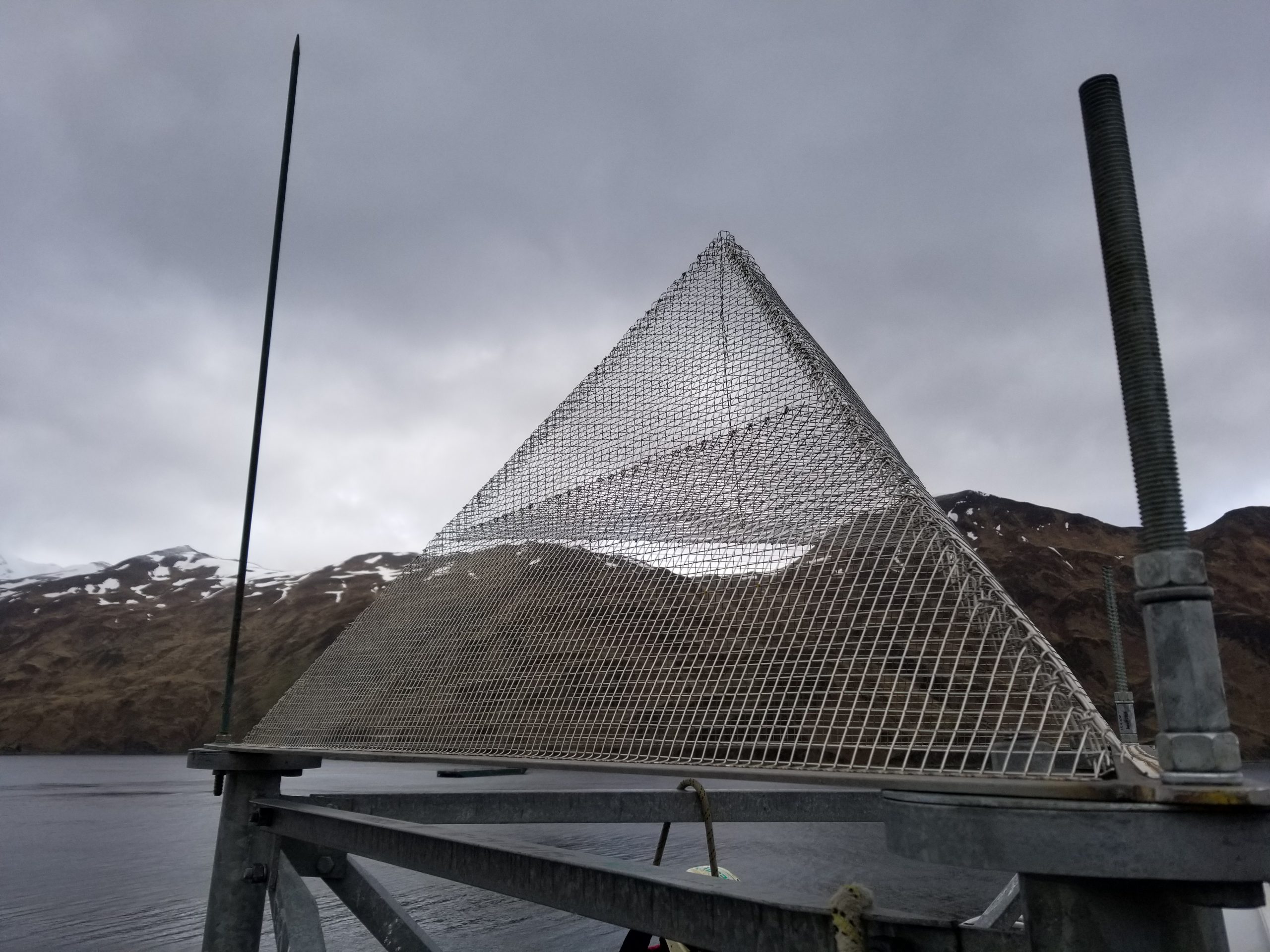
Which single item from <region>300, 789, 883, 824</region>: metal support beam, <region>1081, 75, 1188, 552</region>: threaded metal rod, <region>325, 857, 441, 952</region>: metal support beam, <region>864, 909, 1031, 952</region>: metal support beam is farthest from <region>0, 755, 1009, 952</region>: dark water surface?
<region>300, 789, 883, 824</region>: metal support beam

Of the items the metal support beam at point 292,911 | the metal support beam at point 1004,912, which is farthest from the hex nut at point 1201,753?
the metal support beam at point 1004,912

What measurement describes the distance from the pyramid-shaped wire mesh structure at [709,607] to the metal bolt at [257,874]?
872 mm

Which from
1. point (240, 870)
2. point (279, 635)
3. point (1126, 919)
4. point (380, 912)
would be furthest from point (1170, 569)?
point (279, 635)

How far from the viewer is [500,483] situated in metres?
9.78

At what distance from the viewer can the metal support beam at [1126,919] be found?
6.98 feet

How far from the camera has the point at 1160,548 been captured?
7.04 feet

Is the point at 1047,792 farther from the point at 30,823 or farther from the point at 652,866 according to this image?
the point at 30,823

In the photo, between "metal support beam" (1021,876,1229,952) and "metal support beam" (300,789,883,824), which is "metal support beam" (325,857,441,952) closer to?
"metal support beam" (300,789,883,824)

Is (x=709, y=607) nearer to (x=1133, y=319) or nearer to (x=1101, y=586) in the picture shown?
(x=1133, y=319)

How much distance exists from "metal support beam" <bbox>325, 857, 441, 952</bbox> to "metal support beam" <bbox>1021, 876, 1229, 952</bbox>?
4.46m

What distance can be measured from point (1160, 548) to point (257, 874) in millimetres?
6386

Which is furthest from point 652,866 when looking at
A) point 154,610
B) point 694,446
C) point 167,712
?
point 154,610

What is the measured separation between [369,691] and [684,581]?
3.01 metres

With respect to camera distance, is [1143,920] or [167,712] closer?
[1143,920]
